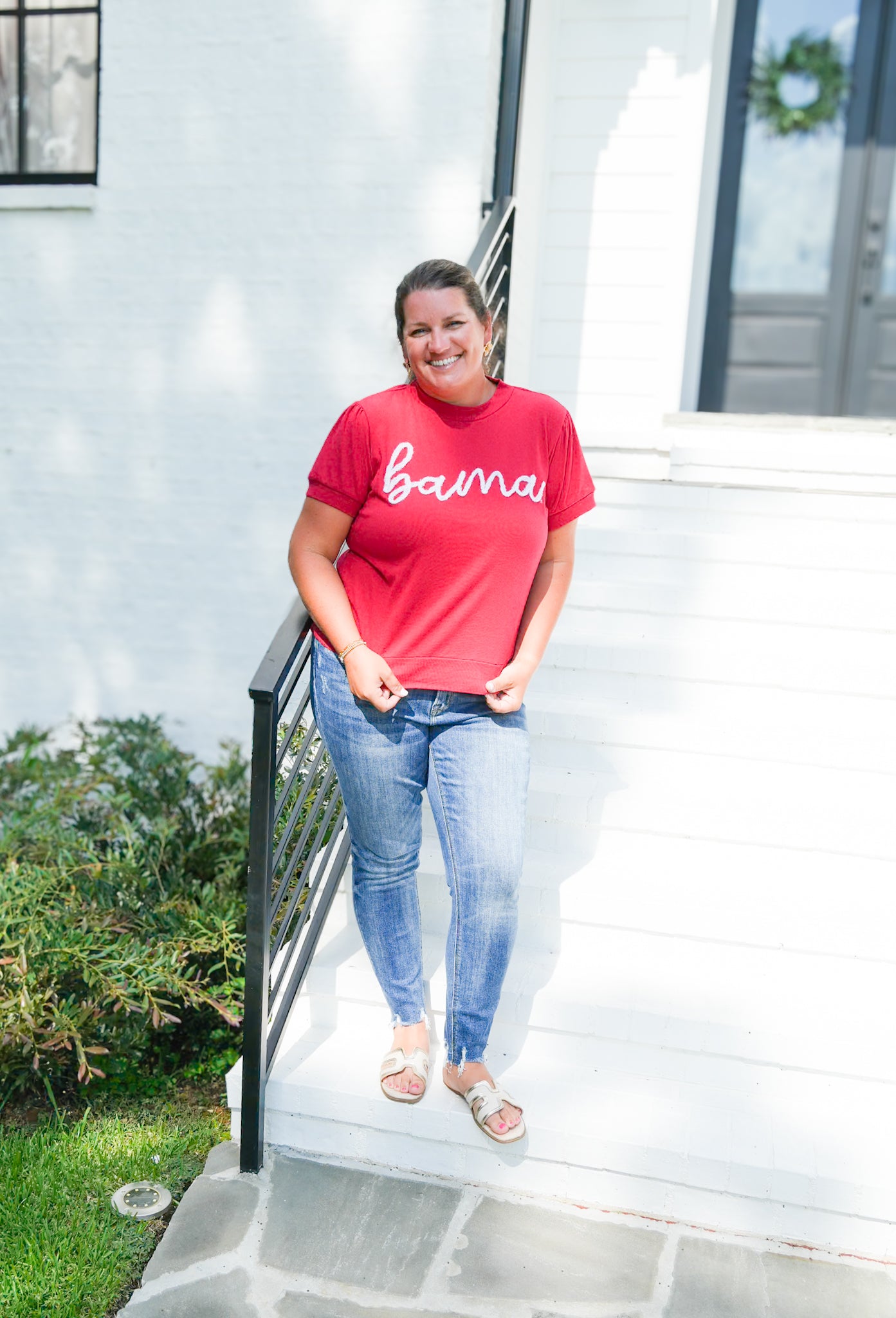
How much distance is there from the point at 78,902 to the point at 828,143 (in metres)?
5.41

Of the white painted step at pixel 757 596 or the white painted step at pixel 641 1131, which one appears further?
the white painted step at pixel 757 596

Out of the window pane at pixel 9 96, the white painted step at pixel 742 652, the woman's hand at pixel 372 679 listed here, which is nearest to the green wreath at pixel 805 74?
the window pane at pixel 9 96

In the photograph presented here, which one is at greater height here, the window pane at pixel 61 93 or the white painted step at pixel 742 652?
the window pane at pixel 61 93

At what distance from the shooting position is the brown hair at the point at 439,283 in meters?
1.96

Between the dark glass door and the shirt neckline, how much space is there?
4.21m

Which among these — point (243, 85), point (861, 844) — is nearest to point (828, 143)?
point (243, 85)

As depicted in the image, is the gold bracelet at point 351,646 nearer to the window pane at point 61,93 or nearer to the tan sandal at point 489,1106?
the tan sandal at point 489,1106

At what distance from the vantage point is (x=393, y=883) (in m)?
2.18

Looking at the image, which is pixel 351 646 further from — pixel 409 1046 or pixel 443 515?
pixel 409 1046

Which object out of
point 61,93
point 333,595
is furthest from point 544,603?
point 61,93

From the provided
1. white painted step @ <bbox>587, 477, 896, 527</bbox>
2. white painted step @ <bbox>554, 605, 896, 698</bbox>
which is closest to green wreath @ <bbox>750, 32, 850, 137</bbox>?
white painted step @ <bbox>587, 477, 896, 527</bbox>

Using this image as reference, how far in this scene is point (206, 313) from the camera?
3967 millimetres

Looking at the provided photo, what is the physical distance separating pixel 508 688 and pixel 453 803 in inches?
9.8

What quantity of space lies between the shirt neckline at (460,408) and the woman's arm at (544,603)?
283 millimetres
